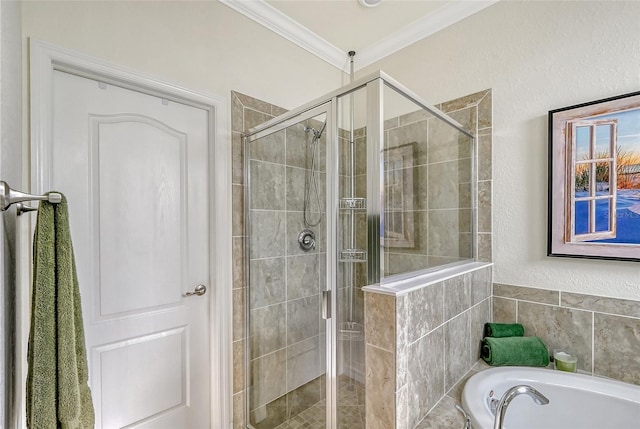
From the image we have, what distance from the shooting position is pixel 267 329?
68.6 inches

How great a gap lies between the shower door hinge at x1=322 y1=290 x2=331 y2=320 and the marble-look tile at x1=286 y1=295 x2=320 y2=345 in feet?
0.22

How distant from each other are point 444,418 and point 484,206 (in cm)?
122

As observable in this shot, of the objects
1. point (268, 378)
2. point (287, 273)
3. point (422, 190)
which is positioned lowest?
point (268, 378)

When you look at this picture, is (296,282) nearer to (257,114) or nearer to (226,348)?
(226,348)

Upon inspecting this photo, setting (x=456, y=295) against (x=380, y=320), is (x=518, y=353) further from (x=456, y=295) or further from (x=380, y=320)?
(x=380, y=320)

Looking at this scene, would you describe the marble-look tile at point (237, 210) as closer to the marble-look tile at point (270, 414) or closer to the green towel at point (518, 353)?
the marble-look tile at point (270, 414)

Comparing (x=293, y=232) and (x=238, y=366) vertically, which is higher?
(x=293, y=232)

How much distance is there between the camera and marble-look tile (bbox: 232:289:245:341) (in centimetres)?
176

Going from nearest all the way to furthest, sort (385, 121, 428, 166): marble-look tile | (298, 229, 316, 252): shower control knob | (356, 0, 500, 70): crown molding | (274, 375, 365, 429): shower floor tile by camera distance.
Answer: (274, 375, 365, 429): shower floor tile
(385, 121, 428, 166): marble-look tile
(298, 229, 316, 252): shower control knob
(356, 0, 500, 70): crown molding

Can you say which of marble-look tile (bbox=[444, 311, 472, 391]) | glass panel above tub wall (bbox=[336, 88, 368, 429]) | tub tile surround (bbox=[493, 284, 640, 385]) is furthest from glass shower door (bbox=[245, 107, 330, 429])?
tub tile surround (bbox=[493, 284, 640, 385])

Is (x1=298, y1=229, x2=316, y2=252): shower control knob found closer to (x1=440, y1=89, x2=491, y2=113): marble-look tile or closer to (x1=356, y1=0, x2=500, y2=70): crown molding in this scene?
(x1=440, y1=89, x2=491, y2=113): marble-look tile

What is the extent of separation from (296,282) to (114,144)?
1147 millimetres

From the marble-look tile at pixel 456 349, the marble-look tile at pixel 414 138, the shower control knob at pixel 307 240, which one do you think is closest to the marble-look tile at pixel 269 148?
the shower control knob at pixel 307 240

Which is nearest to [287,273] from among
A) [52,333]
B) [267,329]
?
[267,329]
